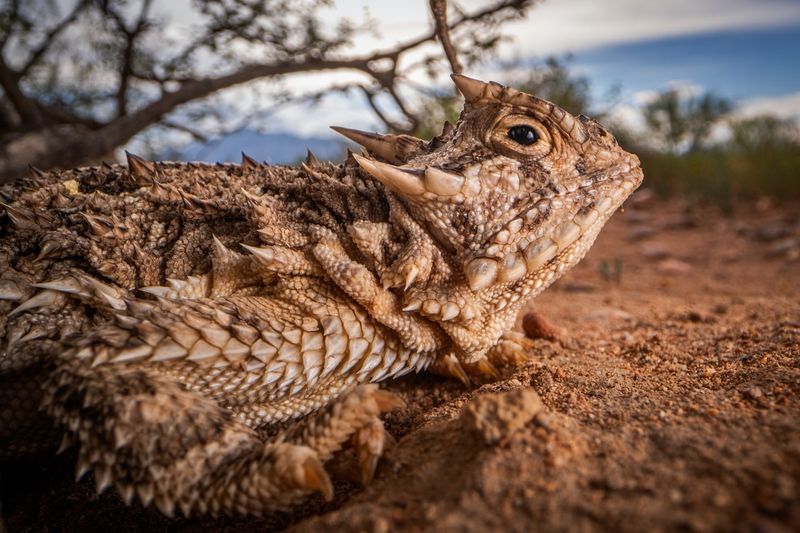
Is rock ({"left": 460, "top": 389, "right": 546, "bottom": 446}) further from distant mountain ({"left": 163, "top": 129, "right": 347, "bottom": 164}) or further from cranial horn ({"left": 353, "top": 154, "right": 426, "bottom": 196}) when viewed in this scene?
distant mountain ({"left": 163, "top": 129, "right": 347, "bottom": 164})

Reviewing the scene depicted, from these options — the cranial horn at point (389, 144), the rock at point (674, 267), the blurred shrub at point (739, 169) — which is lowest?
the cranial horn at point (389, 144)

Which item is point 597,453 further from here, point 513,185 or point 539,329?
point 539,329

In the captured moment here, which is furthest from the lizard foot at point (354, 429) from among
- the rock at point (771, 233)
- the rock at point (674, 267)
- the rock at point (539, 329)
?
the rock at point (771, 233)

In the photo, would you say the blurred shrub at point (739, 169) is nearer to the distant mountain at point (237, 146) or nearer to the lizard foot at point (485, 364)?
the distant mountain at point (237, 146)

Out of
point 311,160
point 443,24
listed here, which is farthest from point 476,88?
point 443,24

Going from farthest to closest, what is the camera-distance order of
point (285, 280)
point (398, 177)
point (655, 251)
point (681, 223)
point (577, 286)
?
point (681, 223) < point (655, 251) < point (577, 286) < point (285, 280) < point (398, 177)

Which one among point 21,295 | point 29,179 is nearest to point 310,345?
point 21,295

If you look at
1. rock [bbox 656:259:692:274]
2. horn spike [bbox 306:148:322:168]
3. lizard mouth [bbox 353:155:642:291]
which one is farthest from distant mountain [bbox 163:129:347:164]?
lizard mouth [bbox 353:155:642:291]

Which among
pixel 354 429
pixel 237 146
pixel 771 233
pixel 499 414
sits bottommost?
pixel 354 429

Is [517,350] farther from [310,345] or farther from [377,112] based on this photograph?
[377,112]
